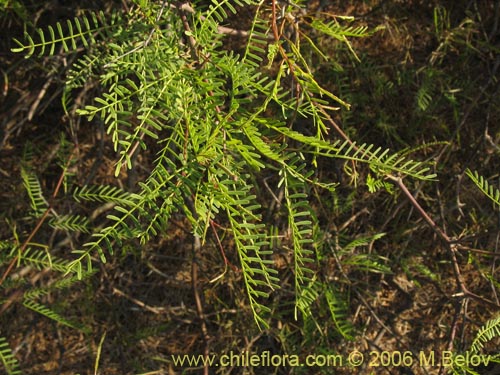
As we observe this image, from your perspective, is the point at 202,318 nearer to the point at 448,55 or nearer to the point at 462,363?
the point at 462,363

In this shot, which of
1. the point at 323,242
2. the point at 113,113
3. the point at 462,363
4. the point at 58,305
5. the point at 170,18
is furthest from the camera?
the point at 58,305

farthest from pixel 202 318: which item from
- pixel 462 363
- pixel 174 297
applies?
pixel 462 363

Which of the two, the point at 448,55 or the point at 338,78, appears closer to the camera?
the point at 338,78

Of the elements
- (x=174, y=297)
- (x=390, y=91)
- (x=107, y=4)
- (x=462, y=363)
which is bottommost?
(x=174, y=297)

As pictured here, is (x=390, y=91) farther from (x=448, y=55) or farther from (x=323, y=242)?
(x=323, y=242)

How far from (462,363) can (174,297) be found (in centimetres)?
74

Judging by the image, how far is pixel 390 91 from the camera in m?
1.50

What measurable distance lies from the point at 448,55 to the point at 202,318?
37.4 inches

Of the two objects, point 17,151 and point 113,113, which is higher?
point 113,113

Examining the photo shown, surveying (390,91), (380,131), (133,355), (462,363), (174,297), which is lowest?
(133,355)

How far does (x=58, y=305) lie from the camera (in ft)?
4.87

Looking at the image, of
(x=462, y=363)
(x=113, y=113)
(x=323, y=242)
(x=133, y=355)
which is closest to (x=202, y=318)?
(x=133, y=355)

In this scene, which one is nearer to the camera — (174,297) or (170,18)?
(170,18)

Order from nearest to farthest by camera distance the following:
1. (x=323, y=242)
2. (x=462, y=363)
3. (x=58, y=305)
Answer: (x=462, y=363)
(x=323, y=242)
(x=58, y=305)
